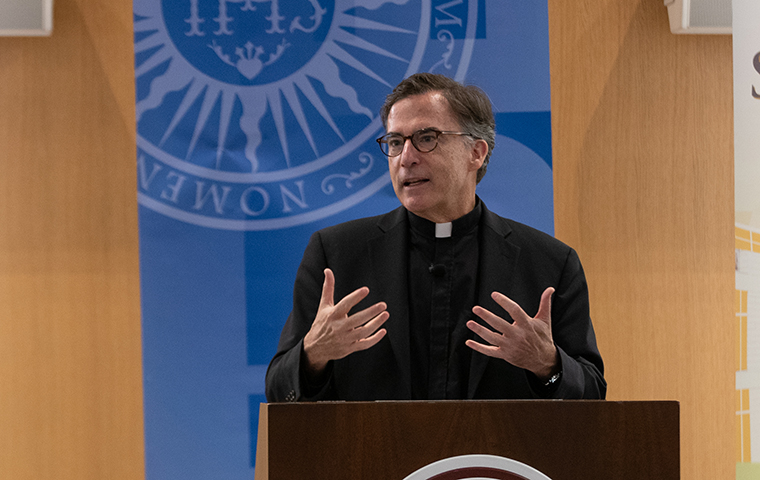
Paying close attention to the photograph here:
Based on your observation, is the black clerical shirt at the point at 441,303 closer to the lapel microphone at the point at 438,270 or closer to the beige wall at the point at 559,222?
the lapel microphone at the point at 438,270

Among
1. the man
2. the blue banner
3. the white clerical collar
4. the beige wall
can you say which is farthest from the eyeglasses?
the beige wall

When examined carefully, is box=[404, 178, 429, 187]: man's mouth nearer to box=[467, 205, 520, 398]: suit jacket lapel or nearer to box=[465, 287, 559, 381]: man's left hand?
box=[467, 205, 520, 398]: suit jacket lapel

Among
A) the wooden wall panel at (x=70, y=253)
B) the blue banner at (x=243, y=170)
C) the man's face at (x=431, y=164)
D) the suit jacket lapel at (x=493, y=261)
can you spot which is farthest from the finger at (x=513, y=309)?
the wooden wall panel at (x=70, y=253)

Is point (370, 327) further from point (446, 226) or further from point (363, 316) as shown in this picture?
point (446, 226)

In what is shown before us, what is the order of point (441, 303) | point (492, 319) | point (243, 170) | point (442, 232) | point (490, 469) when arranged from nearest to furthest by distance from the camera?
point (490, 469) → point (492, 319) → point (441, 303) → point (442, 232) → point (243, 170)

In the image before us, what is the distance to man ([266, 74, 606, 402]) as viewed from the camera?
6.07 ft

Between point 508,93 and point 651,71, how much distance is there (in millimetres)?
615

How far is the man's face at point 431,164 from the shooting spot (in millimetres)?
2041

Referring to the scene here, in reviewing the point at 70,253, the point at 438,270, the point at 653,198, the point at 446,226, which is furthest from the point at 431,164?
the point at 70,253

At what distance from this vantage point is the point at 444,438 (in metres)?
1.14

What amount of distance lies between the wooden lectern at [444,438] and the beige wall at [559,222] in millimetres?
1697

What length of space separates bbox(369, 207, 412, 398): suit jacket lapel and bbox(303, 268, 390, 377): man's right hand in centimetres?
38

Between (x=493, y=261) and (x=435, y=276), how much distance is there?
181 millimetres

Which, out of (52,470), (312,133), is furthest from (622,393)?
(52,470)
